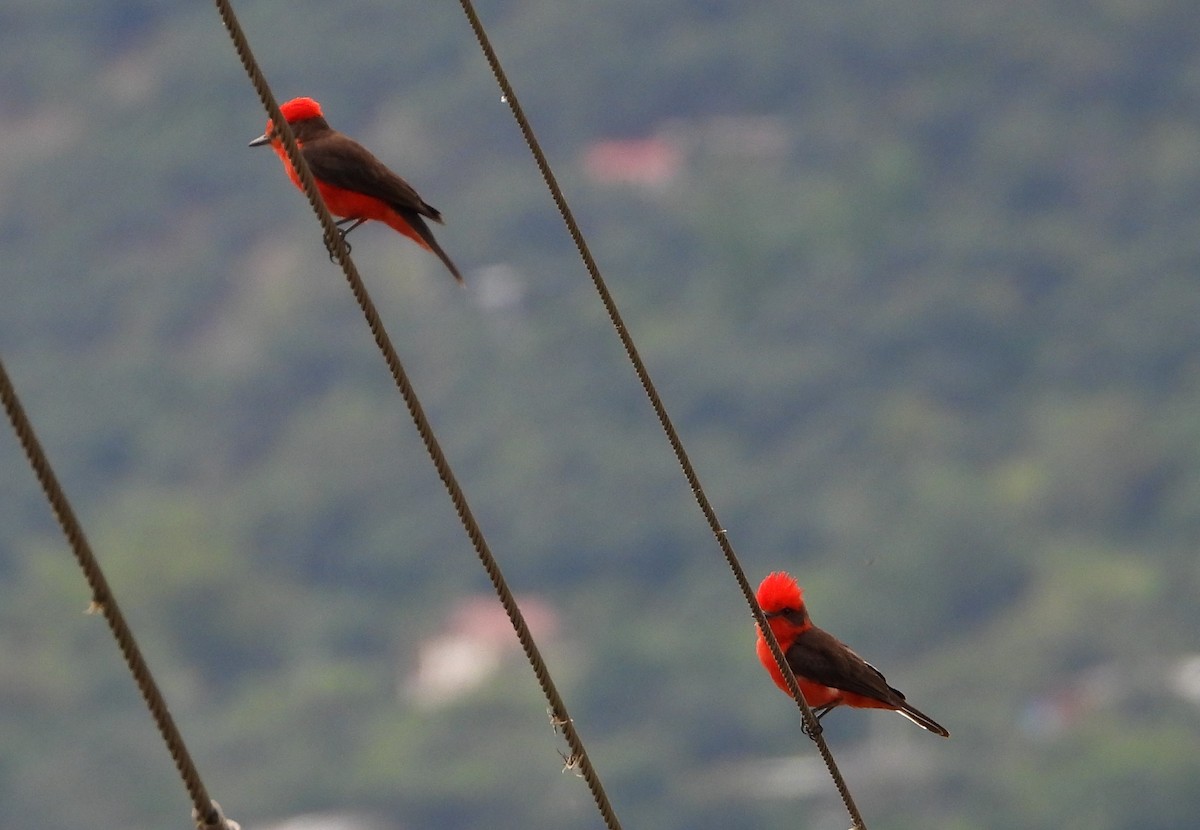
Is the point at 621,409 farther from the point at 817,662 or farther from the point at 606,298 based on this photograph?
the point at 606,298

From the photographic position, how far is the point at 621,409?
196 feet

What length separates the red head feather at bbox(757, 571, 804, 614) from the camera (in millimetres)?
9445

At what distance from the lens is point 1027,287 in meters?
62.1

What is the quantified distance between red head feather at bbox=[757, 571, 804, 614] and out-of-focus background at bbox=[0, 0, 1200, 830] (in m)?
31.9

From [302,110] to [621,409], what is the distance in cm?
5072

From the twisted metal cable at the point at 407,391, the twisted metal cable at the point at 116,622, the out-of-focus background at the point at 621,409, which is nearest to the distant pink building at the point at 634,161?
the out-of-focus background at the point at 621,409

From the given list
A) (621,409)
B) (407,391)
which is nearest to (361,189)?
(407,391)

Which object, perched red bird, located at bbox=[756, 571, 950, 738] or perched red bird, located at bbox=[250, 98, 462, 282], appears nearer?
perched red bird, located at bbox=[250, 98, 462, 282]

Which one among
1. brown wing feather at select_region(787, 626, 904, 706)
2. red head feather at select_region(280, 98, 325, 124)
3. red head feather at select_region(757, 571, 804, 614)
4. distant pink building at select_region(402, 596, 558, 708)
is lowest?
brown wing feather at select_region(787, 626, 904, 706)

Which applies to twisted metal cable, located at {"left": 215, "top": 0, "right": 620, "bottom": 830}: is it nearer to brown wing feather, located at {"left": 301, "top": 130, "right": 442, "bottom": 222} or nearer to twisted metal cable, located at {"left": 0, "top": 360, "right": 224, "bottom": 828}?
twisted metal cable, located at {"left": 0, "top": 360, "right": 224, "bottom": 828}

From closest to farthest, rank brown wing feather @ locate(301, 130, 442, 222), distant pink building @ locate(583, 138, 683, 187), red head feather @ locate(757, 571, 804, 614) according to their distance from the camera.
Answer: brown wing feather @ locate(301, 130, 442, 222) → red head feather @ locate(757, 571, 804, 614) → distant pink building @ locate(583, 138, 683, 187)

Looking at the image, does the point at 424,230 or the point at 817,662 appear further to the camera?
the point at 817,662

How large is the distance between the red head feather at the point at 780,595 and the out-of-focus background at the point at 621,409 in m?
31.9

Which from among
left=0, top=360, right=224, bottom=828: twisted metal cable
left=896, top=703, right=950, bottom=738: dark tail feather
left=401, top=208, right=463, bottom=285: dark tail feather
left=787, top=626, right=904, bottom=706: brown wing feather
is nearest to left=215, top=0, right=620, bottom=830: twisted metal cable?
left=0, top=360, right=224, bottom=828: twisted metal cable
